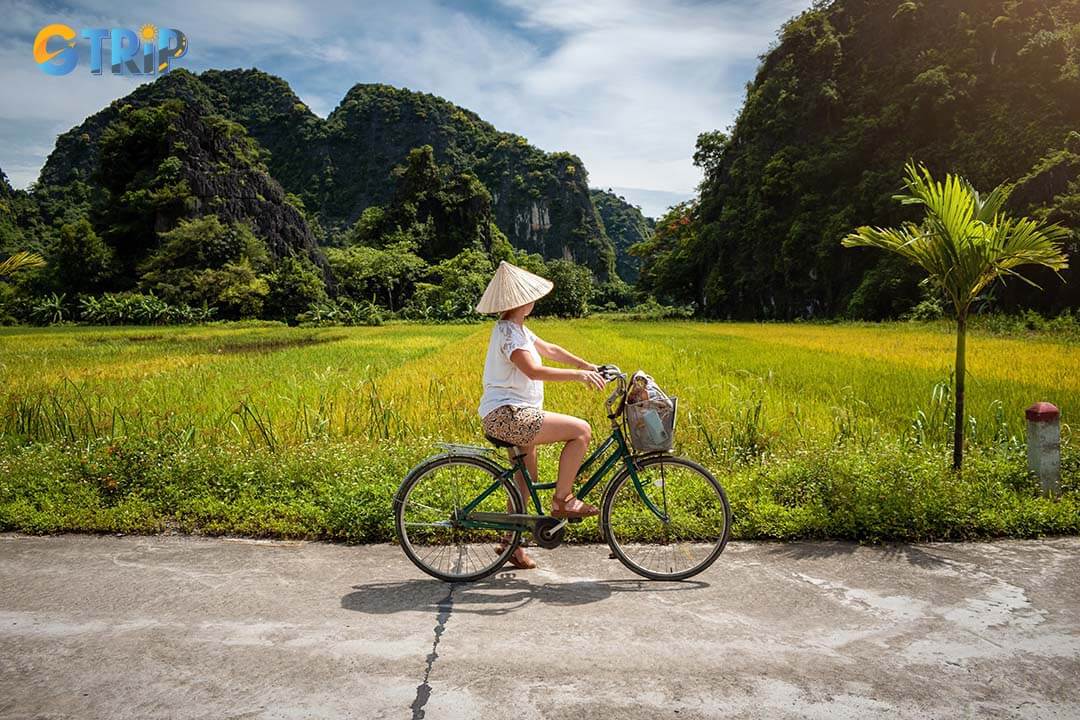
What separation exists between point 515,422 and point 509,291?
0.64m

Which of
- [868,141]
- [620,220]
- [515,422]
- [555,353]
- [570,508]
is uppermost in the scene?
[620,220]

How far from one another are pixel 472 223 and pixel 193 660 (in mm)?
79714

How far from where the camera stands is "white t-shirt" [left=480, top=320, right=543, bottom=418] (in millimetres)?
3230

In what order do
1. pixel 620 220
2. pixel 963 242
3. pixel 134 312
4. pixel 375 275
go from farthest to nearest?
pixel 620 220 → pixel 375 275 → pixel 134 312 → pixel 963 242

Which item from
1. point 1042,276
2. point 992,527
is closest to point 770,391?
point 992,527

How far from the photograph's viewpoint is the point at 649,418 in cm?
328

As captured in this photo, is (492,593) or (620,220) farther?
(620,220)

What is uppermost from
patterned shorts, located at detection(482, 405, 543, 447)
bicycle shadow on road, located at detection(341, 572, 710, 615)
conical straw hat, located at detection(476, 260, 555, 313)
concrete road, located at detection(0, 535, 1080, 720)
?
conical straw hat, located at detection(476, 260, 555, 313)

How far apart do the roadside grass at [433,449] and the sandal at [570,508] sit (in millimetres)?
608

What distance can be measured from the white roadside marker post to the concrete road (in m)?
0.62

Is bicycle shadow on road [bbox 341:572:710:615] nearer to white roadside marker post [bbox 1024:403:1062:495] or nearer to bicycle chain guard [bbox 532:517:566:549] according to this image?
bicycle chain guard [bbox 532:517:566:549]

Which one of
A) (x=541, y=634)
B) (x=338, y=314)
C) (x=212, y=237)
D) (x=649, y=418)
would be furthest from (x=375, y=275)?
(x=541, y=634)

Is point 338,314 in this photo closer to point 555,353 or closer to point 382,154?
point 555,353

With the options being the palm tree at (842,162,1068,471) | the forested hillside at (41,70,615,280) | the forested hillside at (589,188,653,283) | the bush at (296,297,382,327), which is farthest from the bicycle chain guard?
the forested hillside at (589,188,653,283)
